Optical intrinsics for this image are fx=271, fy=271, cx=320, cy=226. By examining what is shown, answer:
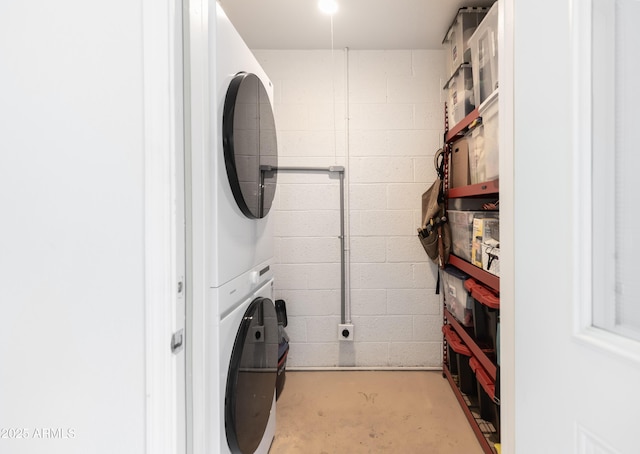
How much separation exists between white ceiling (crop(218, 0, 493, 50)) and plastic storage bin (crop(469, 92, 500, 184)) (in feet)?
2.83

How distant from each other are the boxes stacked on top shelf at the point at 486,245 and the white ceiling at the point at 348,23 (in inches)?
54.1

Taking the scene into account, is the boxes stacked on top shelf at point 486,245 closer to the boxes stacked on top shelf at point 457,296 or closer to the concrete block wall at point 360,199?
the boxes stacked on top shelf at point 457,296

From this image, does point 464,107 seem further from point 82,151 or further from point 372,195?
point 82,151

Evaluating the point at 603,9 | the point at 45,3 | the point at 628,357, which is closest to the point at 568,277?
the point at 628,357

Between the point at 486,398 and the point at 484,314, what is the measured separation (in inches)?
19.5

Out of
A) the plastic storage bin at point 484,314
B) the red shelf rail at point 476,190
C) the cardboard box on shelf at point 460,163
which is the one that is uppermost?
the cardboard box on shelf at point 460,163

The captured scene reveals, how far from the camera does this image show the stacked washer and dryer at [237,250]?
82 cm

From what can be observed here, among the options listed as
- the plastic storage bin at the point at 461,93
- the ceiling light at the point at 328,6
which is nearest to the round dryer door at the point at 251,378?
the plastic storage bin at the point at 461,93

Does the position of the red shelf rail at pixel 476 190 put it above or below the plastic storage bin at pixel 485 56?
below

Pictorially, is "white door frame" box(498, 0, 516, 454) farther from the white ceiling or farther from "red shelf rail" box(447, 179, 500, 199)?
the white ceiling

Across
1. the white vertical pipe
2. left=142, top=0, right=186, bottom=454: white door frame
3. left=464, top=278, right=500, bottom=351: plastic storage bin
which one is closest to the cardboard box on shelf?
left=464, top=278, right=500, bottom=351: plastic storage bin

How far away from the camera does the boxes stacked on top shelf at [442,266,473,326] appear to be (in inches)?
63.0

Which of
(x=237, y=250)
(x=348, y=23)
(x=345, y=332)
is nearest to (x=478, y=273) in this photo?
(x=345, y=332)

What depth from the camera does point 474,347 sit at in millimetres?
1454
